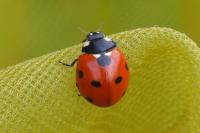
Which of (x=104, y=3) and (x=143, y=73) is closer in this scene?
(x=143, y=73)

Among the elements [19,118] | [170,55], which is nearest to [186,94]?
[170,55]

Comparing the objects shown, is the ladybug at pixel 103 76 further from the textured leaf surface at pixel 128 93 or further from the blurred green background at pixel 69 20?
the blurred green background at pixel 69 20

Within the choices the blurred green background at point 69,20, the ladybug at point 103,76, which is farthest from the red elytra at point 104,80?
the blurred green background at point 69,20

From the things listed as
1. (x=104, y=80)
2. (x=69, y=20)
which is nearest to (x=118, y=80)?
(x=104, y=80)

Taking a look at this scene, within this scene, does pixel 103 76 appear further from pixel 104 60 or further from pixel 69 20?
pixel 69 20

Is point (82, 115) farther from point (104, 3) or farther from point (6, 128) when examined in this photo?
point (104, 3)
